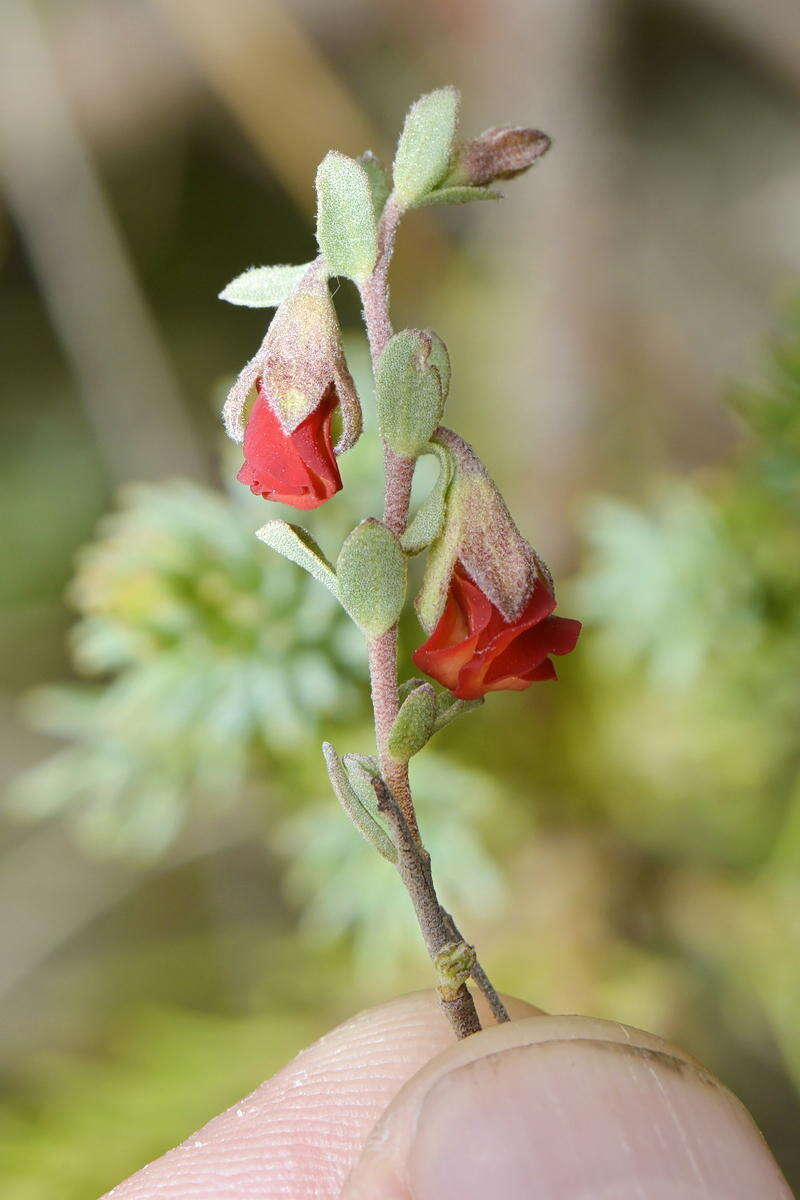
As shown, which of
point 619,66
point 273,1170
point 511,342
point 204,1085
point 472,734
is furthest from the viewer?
point 511,342

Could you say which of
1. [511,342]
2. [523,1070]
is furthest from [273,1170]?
[511,342]

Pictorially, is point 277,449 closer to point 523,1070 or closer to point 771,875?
point 523,1070

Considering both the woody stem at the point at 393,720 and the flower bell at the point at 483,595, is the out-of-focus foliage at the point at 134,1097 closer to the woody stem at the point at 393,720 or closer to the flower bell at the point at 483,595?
the woody stem at the point at 393,720

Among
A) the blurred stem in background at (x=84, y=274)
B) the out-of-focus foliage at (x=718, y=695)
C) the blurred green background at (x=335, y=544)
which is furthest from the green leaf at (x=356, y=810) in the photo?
the blurred stem in background at (x=84, y=274)

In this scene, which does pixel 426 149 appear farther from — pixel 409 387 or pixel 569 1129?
pixel 569 1129

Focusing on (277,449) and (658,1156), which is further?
(658,1156)

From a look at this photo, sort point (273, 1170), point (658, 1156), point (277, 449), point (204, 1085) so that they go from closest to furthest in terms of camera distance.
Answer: point (277, 449)
point (658, 1156)
point (273, 1170)
point (204, 1085)

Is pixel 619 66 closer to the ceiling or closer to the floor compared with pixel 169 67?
closer to the floor
